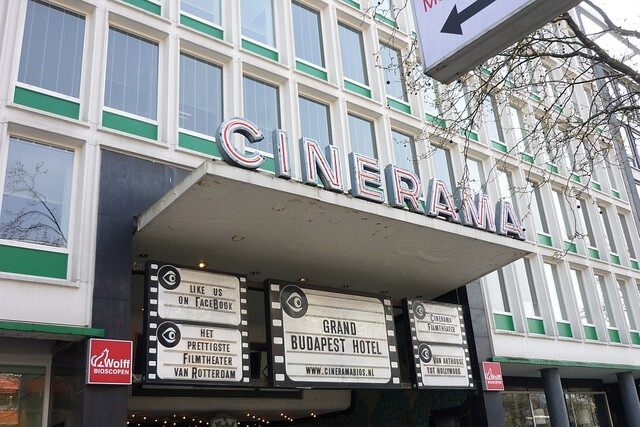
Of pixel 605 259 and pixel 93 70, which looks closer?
pixel 93 70

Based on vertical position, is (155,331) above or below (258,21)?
below

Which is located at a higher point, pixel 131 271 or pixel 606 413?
pixel 131 271

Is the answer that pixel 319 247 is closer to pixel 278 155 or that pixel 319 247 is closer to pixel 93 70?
pixel 278 155

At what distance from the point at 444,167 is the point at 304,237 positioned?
9.14 m

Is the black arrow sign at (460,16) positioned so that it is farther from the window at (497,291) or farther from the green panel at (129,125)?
the window at (497,291)

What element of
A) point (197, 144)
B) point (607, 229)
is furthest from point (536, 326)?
point (197, 144)

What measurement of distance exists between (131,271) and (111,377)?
7.32 ft

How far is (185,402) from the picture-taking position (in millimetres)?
18219

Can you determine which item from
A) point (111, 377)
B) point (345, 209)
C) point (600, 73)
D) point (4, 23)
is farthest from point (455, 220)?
point (600, 73)

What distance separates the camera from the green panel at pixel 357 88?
65.6 ft

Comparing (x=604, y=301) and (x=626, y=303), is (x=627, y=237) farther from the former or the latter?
(x=604, y=301)

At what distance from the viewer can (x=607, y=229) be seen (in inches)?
1120

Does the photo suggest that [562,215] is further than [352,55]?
Yes

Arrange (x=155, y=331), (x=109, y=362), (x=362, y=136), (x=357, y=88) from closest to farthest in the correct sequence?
(x=109, y=362) < (x=155, y=331) < (x=362, y=136) < (x=357, y=88)
